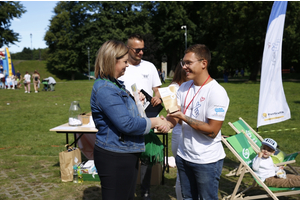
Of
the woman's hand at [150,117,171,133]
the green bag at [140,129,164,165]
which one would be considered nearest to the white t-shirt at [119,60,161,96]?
the green bag at [140,129,164,165]

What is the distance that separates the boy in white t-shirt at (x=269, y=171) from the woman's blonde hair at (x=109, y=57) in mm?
2869

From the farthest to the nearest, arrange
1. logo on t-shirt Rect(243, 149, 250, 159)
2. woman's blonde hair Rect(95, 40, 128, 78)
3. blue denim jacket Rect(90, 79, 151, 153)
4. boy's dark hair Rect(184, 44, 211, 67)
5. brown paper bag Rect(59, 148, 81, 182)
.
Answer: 1. brown paper bag Rect(59, 148, 81, 182)
2. logo on t-shirt Rect(243, 149, 250, 159)
3. boy's dark hair Rect(184, 44, 211, 67)
4. woman's blonde hair Rect(95, 40, 128, 78)
5. blue denim jacket Rect(90, 79, 151, 153)

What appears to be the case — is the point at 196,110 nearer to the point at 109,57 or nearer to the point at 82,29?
the point at 109,57

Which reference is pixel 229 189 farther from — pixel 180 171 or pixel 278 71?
pixel 278 71

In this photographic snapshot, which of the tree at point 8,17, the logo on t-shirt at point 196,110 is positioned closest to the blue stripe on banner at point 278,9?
the logo on t-shirt at point 196,110

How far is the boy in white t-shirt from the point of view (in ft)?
12.3

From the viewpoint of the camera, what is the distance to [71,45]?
165ft

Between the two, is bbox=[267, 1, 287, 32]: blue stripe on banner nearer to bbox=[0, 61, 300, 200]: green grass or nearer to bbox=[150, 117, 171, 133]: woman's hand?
bbox=[0, 61, 300, 200]: green grass

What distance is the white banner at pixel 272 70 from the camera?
580 cm

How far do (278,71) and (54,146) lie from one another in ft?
19.4

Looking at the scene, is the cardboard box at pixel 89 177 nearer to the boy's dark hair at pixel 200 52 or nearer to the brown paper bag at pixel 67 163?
the brown paper bag at pixel 67 163

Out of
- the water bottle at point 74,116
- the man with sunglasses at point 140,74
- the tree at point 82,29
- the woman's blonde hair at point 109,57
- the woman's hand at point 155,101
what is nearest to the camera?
the woman's blonde hair at point 109,57

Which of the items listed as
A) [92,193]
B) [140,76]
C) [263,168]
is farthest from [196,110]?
[92,193]

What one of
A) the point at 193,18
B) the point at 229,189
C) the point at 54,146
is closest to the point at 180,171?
the point at 229,189
